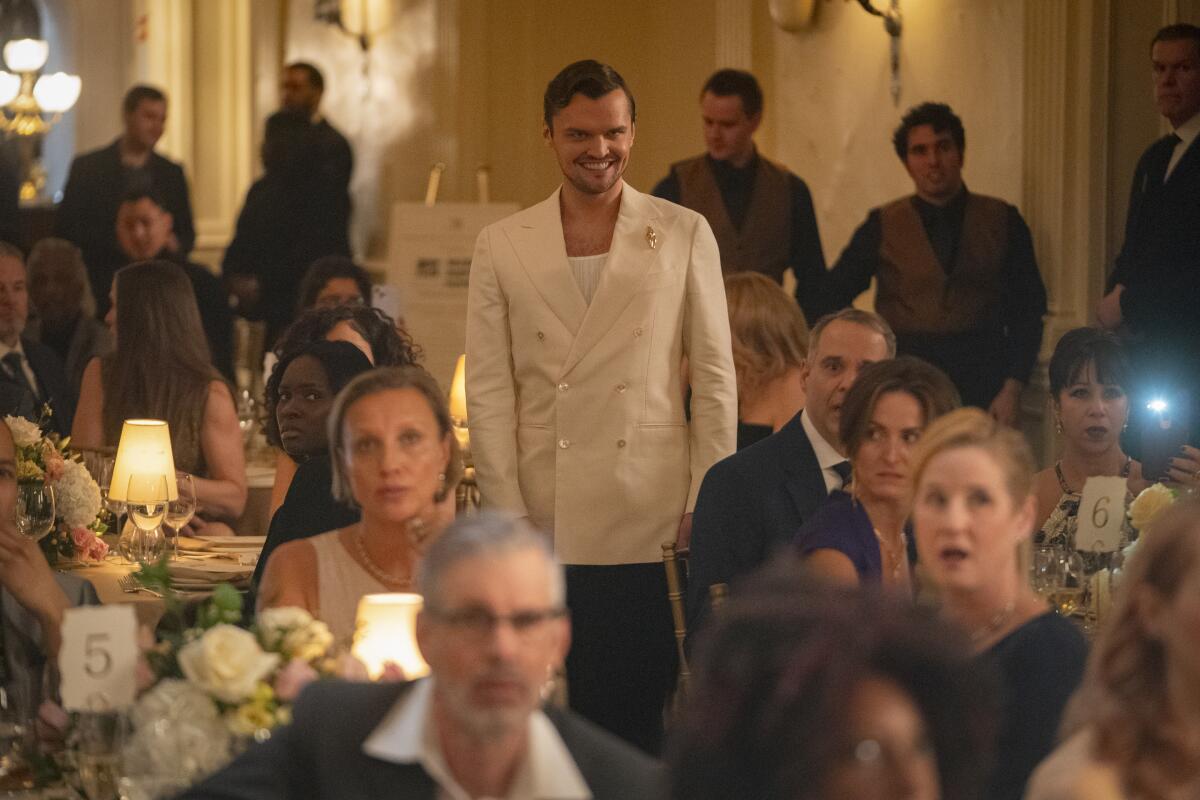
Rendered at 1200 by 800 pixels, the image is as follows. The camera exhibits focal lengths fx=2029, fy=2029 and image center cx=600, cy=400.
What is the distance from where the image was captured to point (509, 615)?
2.31 meters

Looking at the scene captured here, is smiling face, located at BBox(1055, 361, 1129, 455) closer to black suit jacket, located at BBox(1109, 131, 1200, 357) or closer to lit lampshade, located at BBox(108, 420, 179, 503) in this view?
black suit jacket, located at BBox(1109, 131, 1200, 357)

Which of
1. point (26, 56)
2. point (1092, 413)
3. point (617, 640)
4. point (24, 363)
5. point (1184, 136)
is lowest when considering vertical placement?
point (617, 640)

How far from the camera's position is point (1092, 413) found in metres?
4.96

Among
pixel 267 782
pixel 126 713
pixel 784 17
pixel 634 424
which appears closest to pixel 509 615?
pixel 267 782

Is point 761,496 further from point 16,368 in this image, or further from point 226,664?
point 16,368

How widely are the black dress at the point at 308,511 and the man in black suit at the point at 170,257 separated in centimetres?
427

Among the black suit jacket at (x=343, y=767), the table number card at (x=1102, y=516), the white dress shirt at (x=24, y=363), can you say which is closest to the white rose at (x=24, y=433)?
the white dress shirt at (x=24, y=363)

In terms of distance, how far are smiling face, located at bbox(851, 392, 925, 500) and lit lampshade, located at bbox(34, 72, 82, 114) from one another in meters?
10.4

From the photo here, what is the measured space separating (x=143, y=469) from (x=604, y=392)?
132cm

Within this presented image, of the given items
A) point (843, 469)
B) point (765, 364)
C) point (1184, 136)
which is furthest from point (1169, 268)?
point (843, 469)

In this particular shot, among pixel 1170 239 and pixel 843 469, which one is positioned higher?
pixel 1170 239

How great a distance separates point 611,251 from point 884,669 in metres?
2.61

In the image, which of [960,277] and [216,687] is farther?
[960,277]

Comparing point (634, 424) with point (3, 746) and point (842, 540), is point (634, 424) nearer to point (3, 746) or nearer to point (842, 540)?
point (842, 540)
